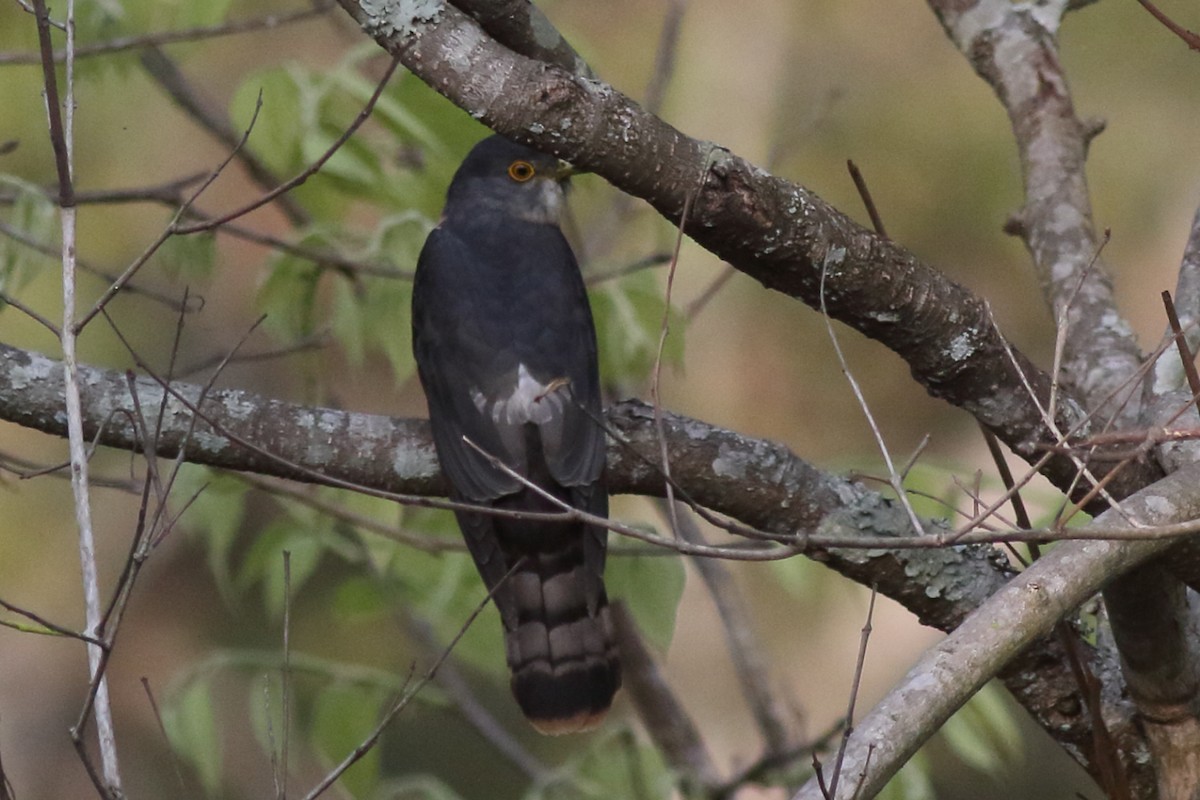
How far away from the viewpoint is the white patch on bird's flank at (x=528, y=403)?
393 centimetres

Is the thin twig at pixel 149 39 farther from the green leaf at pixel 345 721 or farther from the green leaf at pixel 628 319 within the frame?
the green leaf at pixel 345 721

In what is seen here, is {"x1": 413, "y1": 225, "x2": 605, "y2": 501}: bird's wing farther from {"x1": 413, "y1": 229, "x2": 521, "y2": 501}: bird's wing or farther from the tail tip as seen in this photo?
the tail tip

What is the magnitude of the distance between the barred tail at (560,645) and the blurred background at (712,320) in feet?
9.30

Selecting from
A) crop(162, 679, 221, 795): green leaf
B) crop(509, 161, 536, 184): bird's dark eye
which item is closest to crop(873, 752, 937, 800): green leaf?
crop(162, 679, 221, 795): green leaf

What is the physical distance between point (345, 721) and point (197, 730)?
1.47 feet

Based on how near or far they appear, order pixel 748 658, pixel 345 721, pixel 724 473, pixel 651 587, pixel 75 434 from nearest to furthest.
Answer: pixel 75 434 < pixel 724 473 < pixel 651 587 < pixel 345 721 < pixel 748 658

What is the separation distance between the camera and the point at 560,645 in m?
3.96

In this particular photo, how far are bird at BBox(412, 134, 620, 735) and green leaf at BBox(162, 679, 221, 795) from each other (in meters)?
0.87

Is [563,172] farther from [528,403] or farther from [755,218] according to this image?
[755,218]

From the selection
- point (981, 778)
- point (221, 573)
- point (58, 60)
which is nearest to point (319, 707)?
point (221, 573)

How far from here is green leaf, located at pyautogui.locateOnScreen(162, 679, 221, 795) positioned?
3943 mm

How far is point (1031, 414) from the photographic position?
3.09 m

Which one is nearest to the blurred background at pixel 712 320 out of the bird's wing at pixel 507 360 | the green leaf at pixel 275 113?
the bird's wing at pixel 507 360

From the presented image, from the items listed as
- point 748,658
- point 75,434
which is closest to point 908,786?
point 748,658
